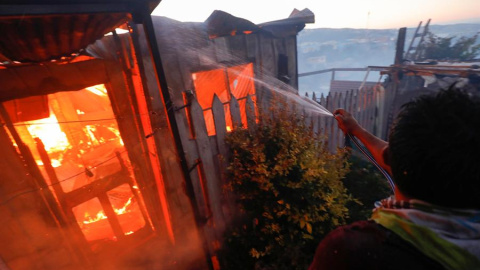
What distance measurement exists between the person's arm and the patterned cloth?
96 centimetres

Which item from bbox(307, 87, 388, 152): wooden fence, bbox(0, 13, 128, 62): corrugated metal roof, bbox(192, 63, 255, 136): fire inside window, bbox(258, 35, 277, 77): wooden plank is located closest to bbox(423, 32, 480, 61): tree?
bbox(307, 87, 388, 152): wooden fence

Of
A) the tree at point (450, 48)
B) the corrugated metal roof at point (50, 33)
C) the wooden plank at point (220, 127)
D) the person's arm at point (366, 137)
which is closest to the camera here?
the corrugated metal roof at point (50, 33)

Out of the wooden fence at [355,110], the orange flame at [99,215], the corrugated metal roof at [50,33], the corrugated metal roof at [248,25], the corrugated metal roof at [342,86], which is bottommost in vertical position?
the orange flame at [99,215]

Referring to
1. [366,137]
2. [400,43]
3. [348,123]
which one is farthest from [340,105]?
[400,43]

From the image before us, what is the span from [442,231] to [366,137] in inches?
55.2

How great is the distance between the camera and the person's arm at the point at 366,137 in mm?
2043

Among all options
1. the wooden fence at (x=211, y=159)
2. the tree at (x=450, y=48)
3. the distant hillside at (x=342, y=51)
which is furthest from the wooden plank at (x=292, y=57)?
the distant hillside at (x=342, y=51)

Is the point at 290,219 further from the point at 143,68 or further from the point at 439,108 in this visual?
the point at 143,68

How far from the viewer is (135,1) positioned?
204cm

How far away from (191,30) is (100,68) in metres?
2.08

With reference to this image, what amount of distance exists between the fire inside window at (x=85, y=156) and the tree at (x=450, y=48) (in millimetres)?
15632

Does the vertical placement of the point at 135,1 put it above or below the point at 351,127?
above

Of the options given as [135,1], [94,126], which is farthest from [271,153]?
[94,126]

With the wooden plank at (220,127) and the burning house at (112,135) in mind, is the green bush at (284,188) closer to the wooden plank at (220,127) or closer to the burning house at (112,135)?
the wooden plank at (220,127)
